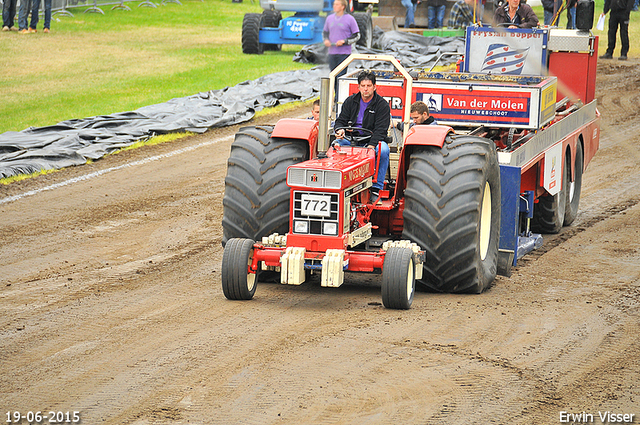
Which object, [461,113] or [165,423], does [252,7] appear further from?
[165,423]

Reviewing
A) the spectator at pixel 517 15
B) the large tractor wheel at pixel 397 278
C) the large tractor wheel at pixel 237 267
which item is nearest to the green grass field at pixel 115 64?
the spectator at pixel 517 15

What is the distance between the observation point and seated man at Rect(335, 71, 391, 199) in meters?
8.05

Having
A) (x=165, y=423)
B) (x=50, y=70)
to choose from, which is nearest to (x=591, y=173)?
(x=165, y=423)

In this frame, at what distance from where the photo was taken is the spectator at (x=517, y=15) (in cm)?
1262

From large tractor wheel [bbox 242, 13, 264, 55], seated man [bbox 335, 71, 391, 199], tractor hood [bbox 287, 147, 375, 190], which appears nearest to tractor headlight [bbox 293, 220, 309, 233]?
tractor hood [bbox 287, 147, 375, 190]

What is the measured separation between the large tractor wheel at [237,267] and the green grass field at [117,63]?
384 inches

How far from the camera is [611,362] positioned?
619 centimetres

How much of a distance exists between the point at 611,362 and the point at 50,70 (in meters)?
19.0

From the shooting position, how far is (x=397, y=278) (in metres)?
7.05

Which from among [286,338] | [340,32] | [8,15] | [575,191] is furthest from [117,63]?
[286,338]

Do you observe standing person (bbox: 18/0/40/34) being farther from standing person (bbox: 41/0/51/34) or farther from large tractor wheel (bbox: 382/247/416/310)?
large tractor wheel (bbox: 382/247/416/310)

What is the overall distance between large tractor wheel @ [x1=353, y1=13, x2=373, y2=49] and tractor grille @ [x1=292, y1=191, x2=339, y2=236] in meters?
17.8

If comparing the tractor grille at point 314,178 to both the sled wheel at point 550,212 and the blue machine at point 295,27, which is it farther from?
the blue machine at point 295,27

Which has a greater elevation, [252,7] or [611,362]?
[252,7]
